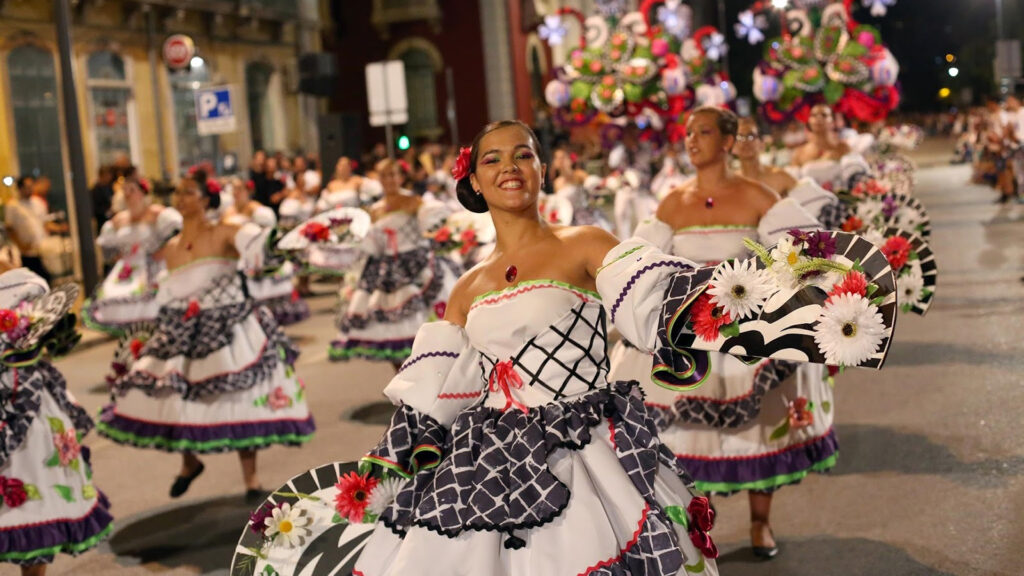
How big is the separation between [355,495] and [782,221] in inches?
116

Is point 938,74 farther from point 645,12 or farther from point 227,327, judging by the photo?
point 227,327

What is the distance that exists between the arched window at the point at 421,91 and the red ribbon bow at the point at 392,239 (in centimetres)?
2736

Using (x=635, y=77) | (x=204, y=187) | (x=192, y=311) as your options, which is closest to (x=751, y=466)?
(x=192, y=311)

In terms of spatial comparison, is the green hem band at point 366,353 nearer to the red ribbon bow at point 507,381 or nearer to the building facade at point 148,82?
the red ribbon bow at point 507,381

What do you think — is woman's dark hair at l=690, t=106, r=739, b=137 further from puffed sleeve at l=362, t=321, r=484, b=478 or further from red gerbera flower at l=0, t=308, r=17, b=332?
red gerbera flower at l=0, t=308, r=17, b=332

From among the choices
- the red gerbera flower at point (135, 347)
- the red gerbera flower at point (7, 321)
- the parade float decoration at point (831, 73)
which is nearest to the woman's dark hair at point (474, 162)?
the red gerbera flower at point (7, 321)

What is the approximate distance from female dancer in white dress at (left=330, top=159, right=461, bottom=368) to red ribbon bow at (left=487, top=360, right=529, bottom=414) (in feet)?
21.4

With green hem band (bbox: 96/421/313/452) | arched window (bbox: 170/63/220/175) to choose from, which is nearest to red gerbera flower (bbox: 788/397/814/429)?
green hem band (bbox: 96/421/313/452)

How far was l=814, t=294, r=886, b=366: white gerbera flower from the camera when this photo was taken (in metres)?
3.16

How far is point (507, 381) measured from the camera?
3.92 metres

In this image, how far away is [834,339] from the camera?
3189 millimetres

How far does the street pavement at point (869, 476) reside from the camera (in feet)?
19.3

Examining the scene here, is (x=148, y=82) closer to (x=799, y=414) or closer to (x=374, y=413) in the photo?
(x=374, y=413)

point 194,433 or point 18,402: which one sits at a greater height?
point 18,402
